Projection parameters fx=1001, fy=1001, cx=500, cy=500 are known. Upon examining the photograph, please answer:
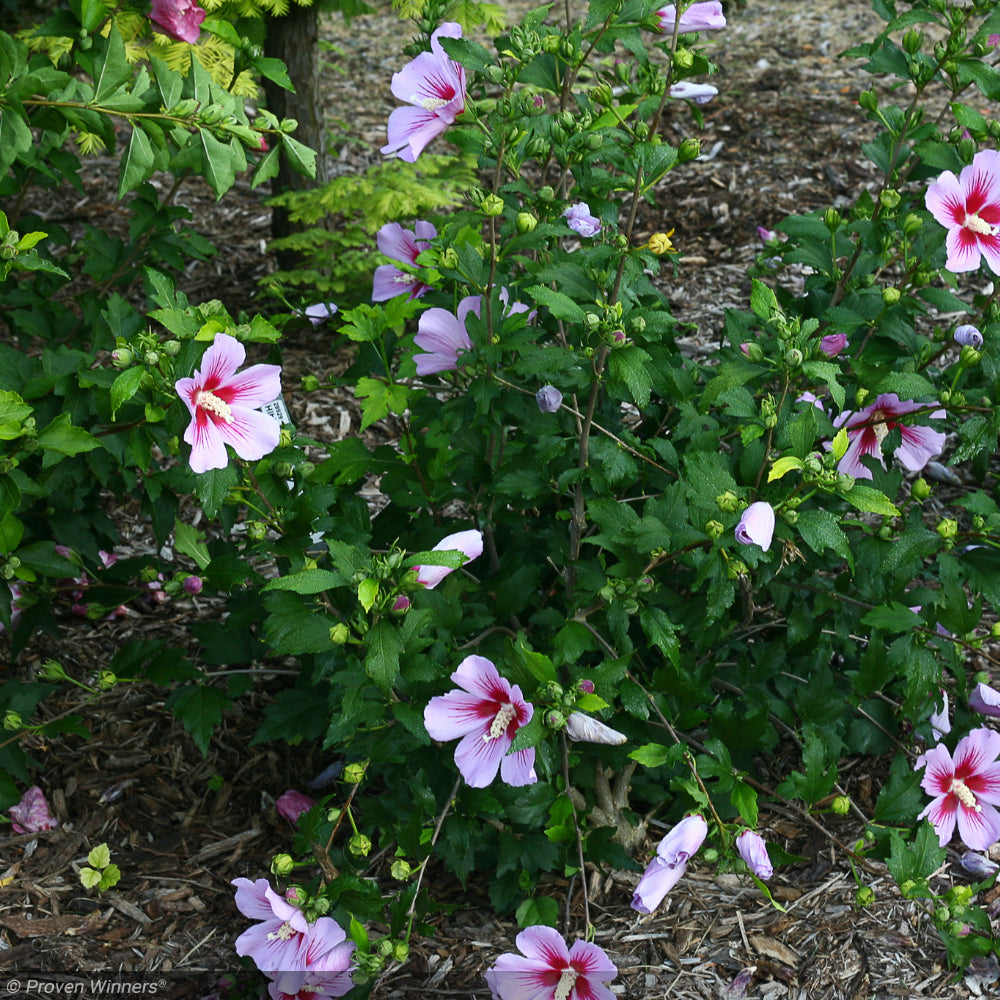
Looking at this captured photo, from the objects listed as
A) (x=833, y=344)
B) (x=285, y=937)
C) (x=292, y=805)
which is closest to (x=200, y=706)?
(x=292, y=805)

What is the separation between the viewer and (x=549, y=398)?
1957 mm

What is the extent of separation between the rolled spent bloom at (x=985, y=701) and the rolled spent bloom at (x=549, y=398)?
122cm

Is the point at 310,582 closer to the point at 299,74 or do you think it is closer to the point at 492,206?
the point at 492,206

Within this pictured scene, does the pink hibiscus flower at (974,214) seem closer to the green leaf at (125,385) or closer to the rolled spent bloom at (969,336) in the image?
the rolled spent bloom at (969,336)

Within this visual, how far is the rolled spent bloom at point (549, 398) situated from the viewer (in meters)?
1.95

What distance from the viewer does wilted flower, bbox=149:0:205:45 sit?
8.20 ft

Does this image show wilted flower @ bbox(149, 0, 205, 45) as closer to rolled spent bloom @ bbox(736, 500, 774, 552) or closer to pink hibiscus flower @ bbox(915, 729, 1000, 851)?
rolled spent bloom @ bbox(736, 500, 774, 552)

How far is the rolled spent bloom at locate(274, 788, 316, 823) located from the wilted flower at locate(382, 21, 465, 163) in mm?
1581

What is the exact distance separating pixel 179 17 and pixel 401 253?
33.8 inches

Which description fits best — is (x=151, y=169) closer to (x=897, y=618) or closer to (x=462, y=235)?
(x=462, y=235)

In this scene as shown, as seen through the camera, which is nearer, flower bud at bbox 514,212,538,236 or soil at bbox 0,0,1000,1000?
flower bud at bbox 514,212,538,236

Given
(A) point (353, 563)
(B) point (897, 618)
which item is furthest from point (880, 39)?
(A) point (353, 563)

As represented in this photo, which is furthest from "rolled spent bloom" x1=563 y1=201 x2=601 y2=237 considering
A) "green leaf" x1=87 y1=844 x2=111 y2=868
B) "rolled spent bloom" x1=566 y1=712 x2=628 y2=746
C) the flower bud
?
"green leaf" x1=87 y1=844 x2=111 y2=868

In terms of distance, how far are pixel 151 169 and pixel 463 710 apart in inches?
55.7
